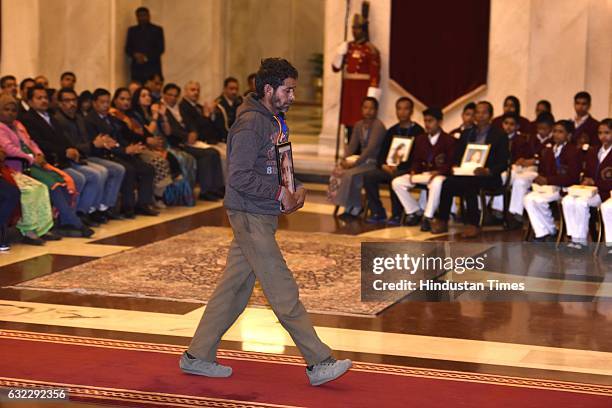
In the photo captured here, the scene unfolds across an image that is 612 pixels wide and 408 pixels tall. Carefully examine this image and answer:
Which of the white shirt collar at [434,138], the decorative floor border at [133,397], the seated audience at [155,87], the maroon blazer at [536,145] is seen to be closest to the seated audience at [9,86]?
the seated audience at [155,87]

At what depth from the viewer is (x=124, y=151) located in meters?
12.1

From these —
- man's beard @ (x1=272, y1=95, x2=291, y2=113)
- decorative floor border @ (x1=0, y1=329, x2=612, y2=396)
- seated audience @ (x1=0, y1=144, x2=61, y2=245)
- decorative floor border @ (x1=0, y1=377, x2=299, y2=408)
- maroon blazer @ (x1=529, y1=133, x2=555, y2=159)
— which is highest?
man's beard @ (x1=272, y1=95, x2=291, y2=113)

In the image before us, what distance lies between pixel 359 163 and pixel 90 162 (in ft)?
9.12

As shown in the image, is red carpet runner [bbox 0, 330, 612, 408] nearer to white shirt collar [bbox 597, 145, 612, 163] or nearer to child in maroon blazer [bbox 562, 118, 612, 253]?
child in maroon blazer [bbox 562, 118, 612, 253]

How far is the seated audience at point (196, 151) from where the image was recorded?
13258mm

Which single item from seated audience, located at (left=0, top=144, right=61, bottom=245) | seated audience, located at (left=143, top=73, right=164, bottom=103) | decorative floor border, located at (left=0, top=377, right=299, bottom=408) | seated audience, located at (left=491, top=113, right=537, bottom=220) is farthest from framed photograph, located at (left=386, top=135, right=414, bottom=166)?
decorative floor border, located at (left=0, top=377, right=299, bottom=408)

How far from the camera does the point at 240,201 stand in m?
6.00

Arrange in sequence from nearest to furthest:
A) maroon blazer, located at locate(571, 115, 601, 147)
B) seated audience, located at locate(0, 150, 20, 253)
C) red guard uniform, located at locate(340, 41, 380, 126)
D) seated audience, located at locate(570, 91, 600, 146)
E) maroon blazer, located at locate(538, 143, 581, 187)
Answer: seated audience, located at locate(0, 150, 20, 253) → maroon blazer, located at locate(538, 143, 581, 187) → maroon blazer, located at locate(571, 115, 601, 147) → seated audience, located at locate(570, 91, 600, 146) → red guard uniform, located at locate(340, 41, 380, 126)

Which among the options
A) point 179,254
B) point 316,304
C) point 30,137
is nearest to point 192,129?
point 30,137

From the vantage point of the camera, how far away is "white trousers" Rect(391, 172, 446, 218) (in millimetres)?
11566

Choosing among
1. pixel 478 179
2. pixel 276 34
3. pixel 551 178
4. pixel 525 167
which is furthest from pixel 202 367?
pixel 276 34

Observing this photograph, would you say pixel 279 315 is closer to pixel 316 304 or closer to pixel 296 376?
pixel 296 376

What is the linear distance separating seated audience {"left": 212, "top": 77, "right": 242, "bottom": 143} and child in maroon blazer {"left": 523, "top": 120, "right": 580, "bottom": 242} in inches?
173

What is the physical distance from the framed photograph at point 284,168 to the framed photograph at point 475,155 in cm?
588
